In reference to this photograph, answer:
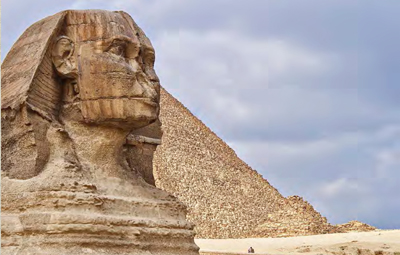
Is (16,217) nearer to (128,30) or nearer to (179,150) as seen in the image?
(128,30)

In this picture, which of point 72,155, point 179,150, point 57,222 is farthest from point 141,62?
point 179,150

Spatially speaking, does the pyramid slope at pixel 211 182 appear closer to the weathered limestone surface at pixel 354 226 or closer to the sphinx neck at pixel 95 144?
the weathered limestone surface at pixel 354 226

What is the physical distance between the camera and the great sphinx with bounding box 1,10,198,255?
724 centimetres

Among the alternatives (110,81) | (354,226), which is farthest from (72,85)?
(354,226)

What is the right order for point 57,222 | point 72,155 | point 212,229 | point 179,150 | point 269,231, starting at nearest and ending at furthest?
point 57,222 < point 72,155 < point 269,231 < point 212,229 < point 179,150

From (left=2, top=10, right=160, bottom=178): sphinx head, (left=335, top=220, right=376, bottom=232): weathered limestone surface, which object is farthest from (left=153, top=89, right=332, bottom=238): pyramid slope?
(left=2, top=10, right=160, bottom=178): sphinx head

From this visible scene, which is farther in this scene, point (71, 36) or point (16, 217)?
point (71, 36)

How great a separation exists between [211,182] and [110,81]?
84676 millimetres

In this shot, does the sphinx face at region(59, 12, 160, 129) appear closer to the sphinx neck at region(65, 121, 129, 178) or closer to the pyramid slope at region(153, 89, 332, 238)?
the sphinx neck at region(65, 121, 129, 178)

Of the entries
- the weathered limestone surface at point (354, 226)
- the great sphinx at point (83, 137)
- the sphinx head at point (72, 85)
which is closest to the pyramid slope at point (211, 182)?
the weathered limestone surface at point (354, 226)

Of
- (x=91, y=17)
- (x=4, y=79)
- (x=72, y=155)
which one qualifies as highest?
(x=91, y=17)

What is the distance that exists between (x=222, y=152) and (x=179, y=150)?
6325 millimetres

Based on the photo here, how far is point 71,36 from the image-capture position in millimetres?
7922

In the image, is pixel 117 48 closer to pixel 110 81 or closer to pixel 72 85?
pixel 110 81
